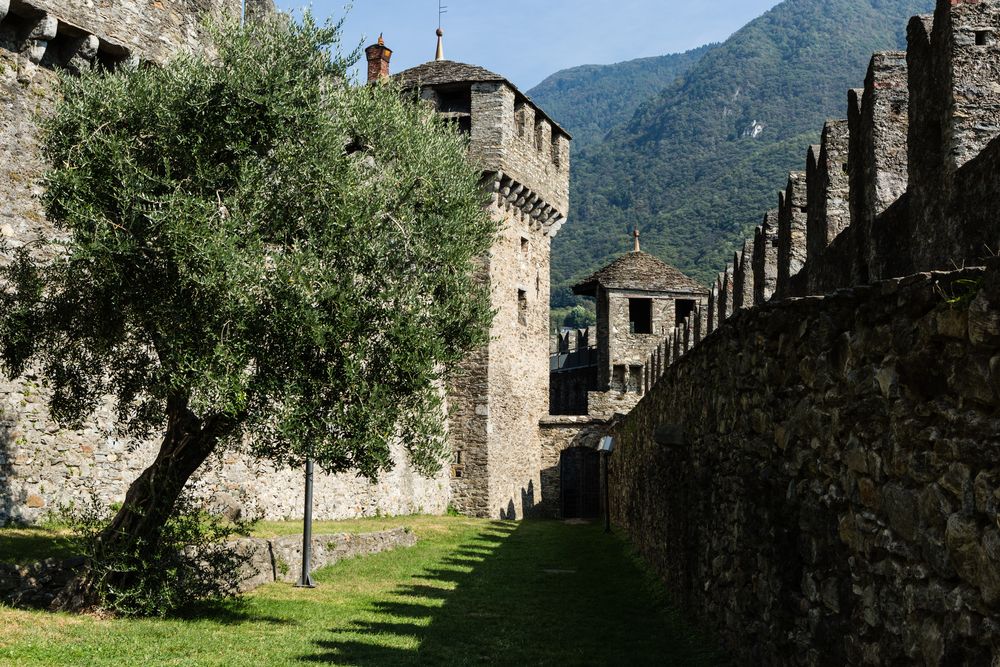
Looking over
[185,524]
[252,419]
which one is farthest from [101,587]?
[252,419]

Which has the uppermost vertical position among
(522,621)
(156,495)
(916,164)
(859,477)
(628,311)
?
(628,311)

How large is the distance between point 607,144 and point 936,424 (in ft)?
395

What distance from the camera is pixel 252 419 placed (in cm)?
873

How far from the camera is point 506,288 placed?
31578mm

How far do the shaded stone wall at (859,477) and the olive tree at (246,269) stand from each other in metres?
3.11

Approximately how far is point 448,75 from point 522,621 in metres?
23.7

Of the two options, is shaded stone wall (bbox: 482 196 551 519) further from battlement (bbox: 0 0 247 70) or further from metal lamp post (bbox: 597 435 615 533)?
battlement (bbox: 0 0 247 70)

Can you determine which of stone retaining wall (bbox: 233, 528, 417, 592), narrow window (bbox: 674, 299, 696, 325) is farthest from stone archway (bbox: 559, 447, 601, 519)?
stone retaining wall (bbox: 233, 528, 417, 592)

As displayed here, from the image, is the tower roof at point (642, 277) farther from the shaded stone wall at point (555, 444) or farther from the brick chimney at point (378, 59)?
the brick chimney at point (378, 59)

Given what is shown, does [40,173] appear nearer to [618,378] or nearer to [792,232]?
[792,232]

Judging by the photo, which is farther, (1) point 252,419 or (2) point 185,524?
(2) point 185,524

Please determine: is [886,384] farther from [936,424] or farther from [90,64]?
[90,64]

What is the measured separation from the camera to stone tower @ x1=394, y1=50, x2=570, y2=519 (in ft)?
98.8

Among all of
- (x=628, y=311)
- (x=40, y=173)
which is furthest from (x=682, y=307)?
(x=40, y=173)
